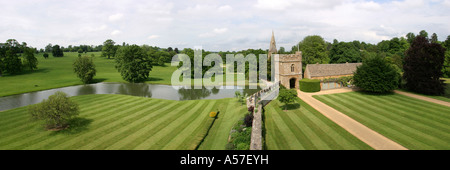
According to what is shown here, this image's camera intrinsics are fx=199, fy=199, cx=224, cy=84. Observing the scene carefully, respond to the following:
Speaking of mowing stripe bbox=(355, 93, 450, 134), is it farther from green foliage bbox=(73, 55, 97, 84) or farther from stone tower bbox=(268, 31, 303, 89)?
green foliage bbox=(73, 55, 97, 84)

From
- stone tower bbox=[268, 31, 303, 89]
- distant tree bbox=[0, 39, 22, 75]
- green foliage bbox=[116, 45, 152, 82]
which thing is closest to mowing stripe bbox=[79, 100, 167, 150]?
stone tower bbox=[268, 31, 303, 89]

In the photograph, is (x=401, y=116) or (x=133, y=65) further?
(x=133, y=65)

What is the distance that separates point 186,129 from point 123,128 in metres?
6.43

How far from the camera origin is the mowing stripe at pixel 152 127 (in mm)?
16828

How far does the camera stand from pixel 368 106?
24.4 metres

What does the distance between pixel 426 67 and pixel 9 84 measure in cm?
7793

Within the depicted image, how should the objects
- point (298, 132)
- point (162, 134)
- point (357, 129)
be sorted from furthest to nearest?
point (162, 134) → point (357, 129) → point (298, 132)

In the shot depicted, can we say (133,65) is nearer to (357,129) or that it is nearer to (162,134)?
(162,134)

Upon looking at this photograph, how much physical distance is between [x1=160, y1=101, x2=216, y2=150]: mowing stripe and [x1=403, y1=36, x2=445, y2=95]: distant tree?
3071 centimetres

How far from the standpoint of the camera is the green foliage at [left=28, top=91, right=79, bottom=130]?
18266mm

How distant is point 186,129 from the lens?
19.9 metres

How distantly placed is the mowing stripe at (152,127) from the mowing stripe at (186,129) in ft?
6.66

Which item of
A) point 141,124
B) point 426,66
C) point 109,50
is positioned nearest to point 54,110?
point 141,124
